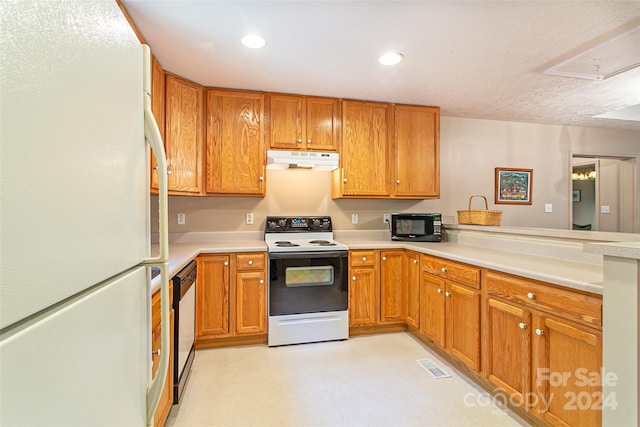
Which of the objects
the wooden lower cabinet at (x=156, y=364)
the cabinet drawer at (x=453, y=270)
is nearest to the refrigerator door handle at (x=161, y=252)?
the wooden lower cabinet at (x=156, y=364)

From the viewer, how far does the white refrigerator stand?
1.18ft

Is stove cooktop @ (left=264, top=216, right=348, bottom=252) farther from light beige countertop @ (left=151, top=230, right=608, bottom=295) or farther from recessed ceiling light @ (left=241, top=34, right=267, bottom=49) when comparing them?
recessed ceiling light @ (left=241, top=34, right=267, bottom=49)

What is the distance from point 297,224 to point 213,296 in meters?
1.10

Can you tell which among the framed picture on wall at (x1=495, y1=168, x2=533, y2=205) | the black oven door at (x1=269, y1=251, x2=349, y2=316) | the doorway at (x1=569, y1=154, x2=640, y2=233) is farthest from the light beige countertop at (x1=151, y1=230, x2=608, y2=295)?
the doorway at (x1=569, y1=154, x2=640, y2=233)

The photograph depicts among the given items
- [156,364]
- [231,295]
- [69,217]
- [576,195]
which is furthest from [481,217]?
[576,195]

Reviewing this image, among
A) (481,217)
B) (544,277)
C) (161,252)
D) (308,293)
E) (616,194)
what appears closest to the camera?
(161,252)

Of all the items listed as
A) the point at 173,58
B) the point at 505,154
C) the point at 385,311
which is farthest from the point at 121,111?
the point at 505,154

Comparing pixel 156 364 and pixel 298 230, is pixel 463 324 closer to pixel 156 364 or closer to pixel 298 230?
pixel 298 230

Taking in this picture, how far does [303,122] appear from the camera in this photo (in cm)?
295

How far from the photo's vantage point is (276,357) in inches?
95.9

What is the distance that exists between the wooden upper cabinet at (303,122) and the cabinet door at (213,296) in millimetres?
1222

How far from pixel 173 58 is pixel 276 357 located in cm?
245

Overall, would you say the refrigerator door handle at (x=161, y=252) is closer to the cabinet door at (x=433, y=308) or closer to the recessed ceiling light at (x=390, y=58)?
the recessed ceiling light at (x=390, y=58)

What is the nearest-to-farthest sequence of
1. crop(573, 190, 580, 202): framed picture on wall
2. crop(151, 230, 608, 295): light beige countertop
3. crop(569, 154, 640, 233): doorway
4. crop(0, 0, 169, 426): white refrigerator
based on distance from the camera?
1. crop(0, 0, 169, 426): white refrigerator
2. crop(151, 230, 608, 295): light beige countertop
3. crop(569, 154, 640, 233): doorway
4. crop(573, 190, 580, 202): framed picture on wall
